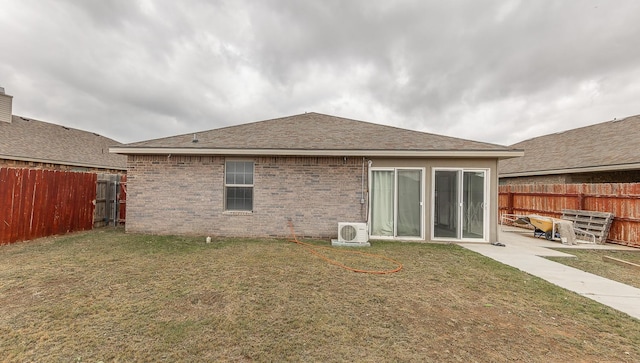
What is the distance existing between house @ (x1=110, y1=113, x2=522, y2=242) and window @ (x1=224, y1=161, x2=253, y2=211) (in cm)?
3

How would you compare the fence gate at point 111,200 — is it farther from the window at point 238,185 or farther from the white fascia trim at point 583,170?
the white fascia trim at point 583,170

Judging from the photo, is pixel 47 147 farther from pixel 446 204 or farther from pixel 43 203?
pixel 446 204

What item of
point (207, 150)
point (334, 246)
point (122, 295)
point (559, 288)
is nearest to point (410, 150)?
point (334, 246)

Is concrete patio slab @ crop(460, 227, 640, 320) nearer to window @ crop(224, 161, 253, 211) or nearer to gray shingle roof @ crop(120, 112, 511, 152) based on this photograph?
gray shingle roof @ crop(120, 112, 511, 152)

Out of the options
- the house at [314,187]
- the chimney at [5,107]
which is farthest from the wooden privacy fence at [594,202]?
the chimney at [5,107]

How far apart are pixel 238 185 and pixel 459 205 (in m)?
6.72

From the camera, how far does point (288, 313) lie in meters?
3.06

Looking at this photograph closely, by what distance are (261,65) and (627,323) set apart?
14758 millimetres

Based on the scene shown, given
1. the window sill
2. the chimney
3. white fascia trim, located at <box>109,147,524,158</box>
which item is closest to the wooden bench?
white fascia trim, located at <box>109,147,524,158</box>

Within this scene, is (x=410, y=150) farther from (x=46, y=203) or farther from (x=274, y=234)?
(x=46, y=203)

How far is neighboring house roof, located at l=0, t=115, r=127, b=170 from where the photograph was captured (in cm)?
1147

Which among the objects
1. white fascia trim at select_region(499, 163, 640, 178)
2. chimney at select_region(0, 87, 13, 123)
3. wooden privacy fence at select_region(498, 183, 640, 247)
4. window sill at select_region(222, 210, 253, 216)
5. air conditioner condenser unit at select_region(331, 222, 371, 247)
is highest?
chimney at select_region(0, 87, 13, 123)

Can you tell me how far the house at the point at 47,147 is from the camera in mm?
11320

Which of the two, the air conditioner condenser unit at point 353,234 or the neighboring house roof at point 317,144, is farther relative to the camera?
the neighboring house roof at point 317,144
